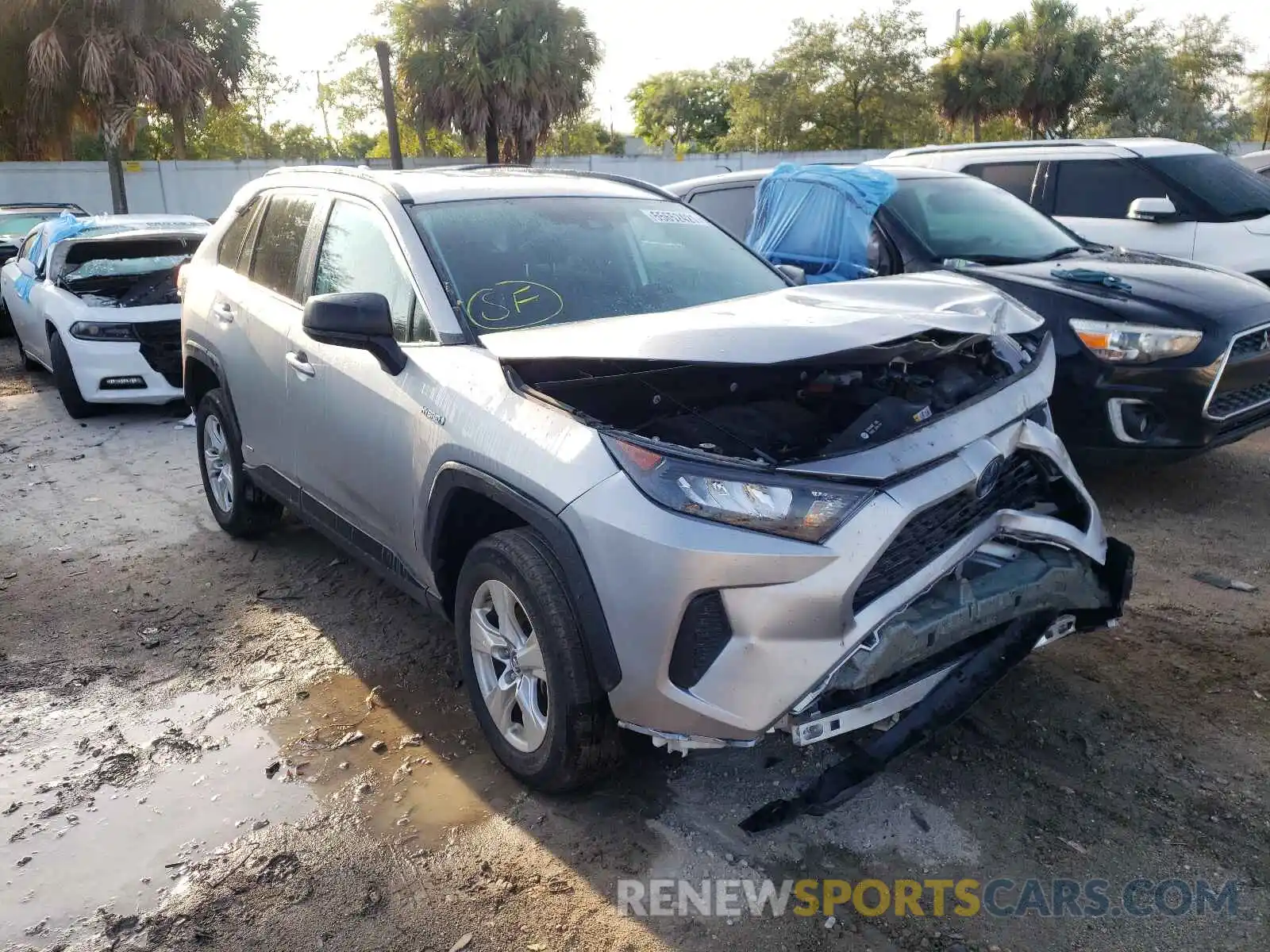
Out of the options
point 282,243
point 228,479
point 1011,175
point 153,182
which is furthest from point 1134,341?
point 153,182

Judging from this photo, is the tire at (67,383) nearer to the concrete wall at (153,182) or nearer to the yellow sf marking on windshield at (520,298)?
the yellow sf marking on windshield at (520,298)

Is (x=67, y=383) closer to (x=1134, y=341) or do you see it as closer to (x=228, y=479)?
(x=228, y=479)

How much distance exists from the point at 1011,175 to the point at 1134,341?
366 centimetres

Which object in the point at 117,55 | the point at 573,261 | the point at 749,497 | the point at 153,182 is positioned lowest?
the point at 749,497

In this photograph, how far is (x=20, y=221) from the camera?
1456 centimetres

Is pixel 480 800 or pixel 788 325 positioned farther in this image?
pixel 480 800

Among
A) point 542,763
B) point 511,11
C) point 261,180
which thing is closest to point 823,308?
point 542,763

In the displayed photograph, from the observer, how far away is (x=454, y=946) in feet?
8.16

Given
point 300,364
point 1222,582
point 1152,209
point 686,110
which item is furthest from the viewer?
point 686,110

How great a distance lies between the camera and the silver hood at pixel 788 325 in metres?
2.61

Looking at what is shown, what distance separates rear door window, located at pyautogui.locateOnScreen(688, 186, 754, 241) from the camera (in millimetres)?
6809

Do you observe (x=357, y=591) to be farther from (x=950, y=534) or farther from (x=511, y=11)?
(x=511, y=11)

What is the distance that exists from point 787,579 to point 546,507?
0.69 m

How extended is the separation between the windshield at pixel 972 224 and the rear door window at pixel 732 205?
1064 millimetres
